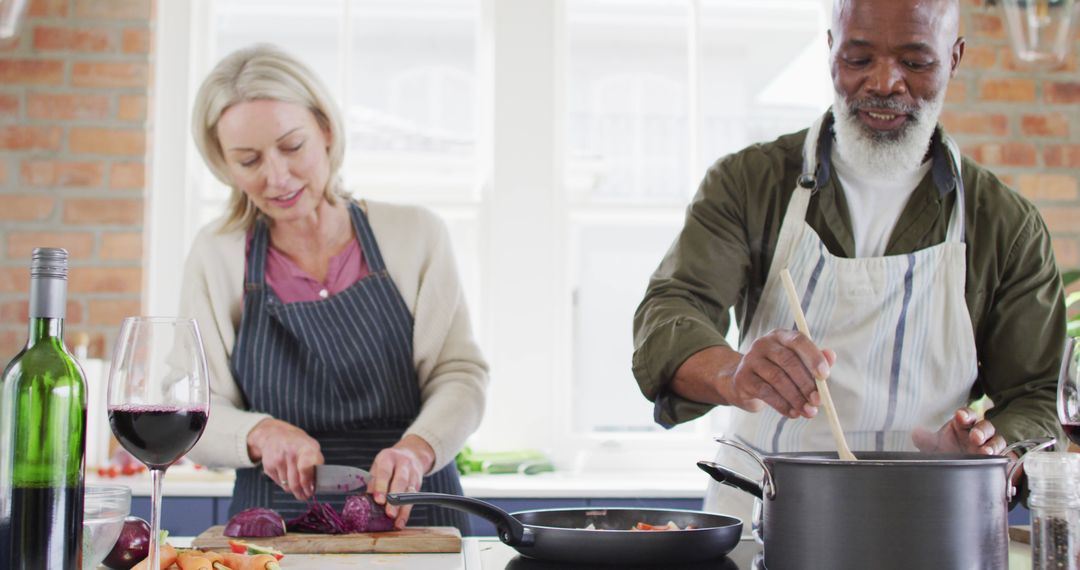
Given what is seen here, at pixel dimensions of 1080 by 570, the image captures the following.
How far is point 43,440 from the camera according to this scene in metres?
0.97

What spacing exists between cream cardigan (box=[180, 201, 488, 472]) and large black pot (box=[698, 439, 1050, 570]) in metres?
1.03

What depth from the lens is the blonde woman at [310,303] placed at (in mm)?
1966

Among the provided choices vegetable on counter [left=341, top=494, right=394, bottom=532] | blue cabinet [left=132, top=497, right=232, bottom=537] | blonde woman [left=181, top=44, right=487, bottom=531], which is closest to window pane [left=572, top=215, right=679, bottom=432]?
blue cabinet [left=132, top=497, right=232, bottom=537]

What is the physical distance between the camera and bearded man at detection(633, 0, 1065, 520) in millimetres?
1678

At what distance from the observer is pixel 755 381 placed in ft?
4.26

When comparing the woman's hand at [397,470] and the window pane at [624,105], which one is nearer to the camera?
the woman's hand at [397,470]

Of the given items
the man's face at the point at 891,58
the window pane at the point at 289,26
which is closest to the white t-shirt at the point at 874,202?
the man's face at the point at 891,58

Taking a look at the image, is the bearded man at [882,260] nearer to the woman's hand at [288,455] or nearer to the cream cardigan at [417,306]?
the cream cardigan at [417,306]

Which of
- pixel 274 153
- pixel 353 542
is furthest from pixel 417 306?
Answer: pixel 353 542

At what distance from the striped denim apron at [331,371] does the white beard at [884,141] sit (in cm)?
83

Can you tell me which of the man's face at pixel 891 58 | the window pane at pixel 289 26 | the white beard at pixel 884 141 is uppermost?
the window pane at pixel 289 26

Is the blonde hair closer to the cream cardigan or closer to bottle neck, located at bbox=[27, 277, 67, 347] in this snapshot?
the cream cardigan

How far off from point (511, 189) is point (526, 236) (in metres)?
0.16

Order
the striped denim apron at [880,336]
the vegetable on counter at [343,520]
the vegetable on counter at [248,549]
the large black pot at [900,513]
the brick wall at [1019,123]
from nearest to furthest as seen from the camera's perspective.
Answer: the large black pot at [900,513] < the vegetable on counter at [248,549] < the vegetable on counter at [343,520] < the striped denim apron at [880,336] < the brick wall at [1019,123]
